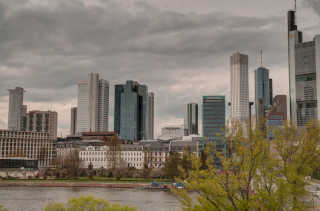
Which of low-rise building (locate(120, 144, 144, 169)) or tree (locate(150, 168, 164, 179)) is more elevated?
low-rise building (locate(120, 144, 144, 169))

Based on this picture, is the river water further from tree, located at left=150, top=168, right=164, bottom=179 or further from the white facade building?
the white facade building

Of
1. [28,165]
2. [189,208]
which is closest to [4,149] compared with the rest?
[28,165]

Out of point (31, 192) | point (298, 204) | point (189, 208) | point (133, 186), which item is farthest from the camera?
point (133, 186)

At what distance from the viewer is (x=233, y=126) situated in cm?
3681

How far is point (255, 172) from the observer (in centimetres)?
3572

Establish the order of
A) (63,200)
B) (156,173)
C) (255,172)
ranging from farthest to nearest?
(156,173) < (63,200) < (255,172)

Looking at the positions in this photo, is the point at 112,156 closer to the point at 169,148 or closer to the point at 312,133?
the point at 169,148

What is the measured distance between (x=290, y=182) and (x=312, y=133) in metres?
5.14

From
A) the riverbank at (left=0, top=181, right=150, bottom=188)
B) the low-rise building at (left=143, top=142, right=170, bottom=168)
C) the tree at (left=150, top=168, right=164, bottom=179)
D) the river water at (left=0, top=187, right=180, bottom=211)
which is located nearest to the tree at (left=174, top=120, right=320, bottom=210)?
the river water at (left=0, top=187, right=180, bottom=211)

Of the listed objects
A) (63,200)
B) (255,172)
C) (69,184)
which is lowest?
(69,184)

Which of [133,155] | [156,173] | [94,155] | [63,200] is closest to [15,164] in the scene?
[94,155]

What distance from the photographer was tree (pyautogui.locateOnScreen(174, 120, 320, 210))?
34031mm

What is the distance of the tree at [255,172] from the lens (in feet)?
112

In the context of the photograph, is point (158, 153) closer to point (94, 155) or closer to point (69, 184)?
point (94, 155)
